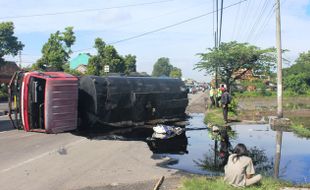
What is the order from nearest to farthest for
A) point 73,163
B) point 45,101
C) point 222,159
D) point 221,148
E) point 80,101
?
1. point 73,163
2. point 222,159
3. point 221,148
4. point 45,101
5. point 80,101

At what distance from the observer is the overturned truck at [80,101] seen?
16422mm

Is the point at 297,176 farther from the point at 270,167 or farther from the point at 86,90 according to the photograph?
the point at 86,90

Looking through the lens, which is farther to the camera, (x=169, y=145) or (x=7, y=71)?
(x=7, y=71)

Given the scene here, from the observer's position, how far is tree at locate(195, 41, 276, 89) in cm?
3775

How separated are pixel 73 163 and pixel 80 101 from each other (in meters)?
7.48

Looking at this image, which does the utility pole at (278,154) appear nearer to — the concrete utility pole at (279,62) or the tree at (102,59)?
the concrete utility pole at (279,62)

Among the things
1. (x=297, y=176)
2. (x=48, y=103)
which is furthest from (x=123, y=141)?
(x=297, y=176)

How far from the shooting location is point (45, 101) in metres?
16.1

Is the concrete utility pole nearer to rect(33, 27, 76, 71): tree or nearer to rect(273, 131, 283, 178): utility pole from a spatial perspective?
rect(273, 131, 283, 178): utility pole

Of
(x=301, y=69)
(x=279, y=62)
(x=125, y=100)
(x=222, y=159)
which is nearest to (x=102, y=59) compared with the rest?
(x=301, y=69)

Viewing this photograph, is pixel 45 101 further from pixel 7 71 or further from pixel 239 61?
pixel 7 71

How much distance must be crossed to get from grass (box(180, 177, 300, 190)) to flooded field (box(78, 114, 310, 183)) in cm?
137

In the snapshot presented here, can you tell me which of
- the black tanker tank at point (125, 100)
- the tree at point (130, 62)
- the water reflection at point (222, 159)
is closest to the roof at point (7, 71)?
the tree at point (130, 62)

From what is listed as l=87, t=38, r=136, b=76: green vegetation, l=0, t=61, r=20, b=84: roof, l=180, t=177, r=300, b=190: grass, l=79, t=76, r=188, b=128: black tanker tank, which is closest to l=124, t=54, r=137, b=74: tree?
l=87, t=38, r=136, b=76: green vegetation
